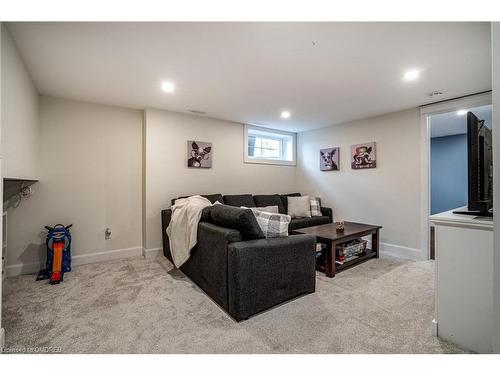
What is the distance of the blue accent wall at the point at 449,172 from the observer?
5.07 metres

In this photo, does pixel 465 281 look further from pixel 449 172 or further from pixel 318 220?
pixel 449 172

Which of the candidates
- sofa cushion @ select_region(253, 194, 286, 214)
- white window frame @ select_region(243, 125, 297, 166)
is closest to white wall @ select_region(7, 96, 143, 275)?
white window frame @ select_region(243, 125, 297, 166)

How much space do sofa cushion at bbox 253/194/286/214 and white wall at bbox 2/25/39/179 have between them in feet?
10.1

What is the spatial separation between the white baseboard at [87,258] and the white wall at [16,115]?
1114 mm

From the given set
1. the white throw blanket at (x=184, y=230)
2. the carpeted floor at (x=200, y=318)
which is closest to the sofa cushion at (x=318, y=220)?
the carpeted floor at (x=200, y=318)

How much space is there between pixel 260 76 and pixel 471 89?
2.55 meters

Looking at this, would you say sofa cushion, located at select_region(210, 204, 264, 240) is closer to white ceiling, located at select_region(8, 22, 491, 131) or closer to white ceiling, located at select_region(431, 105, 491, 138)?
white ceiling, located at select_region(8, 22, 491, 131)

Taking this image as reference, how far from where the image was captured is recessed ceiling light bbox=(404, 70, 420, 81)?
7.44 feet

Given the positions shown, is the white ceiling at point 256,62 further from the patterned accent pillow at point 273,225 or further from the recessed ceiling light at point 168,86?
the patterned accent pillow at point 273,225

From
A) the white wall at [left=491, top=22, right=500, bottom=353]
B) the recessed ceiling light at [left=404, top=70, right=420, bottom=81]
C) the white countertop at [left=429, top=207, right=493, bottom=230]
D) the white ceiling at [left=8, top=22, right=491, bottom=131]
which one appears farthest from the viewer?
the recessed ceiling light at [left=404, top=70, right=420, bottom=81]

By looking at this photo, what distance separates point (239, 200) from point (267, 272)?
2119 millimetres

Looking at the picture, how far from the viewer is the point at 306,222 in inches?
149

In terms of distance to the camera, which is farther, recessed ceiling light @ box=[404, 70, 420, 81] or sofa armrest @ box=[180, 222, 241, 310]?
recessed ceiling light @ box=[404, 70, 420, 81]
